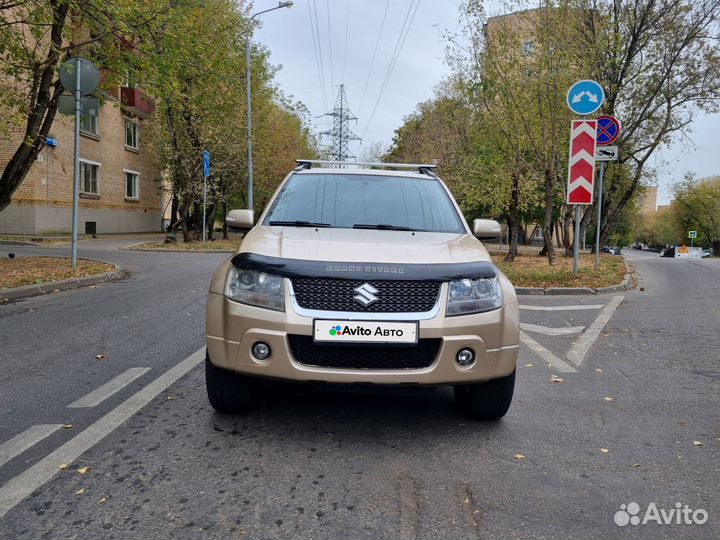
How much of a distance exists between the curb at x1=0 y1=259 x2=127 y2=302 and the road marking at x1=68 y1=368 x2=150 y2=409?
16.7ft

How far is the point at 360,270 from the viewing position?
3053 mm

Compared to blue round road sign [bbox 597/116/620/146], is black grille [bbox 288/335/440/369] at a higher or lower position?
lower

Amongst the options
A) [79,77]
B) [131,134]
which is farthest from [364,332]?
[131,134]

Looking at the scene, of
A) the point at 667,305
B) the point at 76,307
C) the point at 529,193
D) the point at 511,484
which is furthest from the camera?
the point at 529,193

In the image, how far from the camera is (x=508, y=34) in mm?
12867

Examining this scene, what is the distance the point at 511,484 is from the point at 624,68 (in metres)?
19.3

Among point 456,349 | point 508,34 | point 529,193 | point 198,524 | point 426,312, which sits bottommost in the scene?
point 198,524

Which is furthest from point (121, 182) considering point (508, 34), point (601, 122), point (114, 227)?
point (601, 122)

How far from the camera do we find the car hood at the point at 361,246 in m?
3.20

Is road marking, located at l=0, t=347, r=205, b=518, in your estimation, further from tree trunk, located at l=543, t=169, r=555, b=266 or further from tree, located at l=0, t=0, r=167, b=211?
tree trunk, located at l=543, t=169, r=555, b=266

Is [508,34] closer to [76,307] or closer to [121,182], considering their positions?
[76,307]

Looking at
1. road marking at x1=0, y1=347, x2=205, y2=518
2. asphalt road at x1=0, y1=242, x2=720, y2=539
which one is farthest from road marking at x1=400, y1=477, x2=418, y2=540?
road marking at x1=0, y1=347, x2=205, y2=518

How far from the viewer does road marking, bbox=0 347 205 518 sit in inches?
101

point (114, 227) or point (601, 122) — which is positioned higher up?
point (601, 122)
